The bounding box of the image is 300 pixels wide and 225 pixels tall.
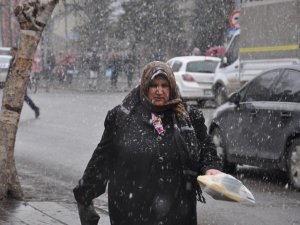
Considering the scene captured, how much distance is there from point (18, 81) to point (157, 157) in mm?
4302

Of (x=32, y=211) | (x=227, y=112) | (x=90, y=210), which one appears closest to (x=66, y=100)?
(x=227, y=112)

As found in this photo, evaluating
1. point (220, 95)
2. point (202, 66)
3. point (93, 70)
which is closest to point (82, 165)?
point (220, 95)

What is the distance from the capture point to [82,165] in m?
12.8

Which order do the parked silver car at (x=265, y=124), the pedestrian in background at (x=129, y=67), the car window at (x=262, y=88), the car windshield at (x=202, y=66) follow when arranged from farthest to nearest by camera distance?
the pedestrian in background at (x=129, y=67), the car windshield at (x=202, y=66), the car window at (x=262, y=88), the parked silver car at (x=265, y=124)

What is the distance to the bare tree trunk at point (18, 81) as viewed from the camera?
8.41 m

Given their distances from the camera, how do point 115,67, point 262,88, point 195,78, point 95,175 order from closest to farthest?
point 95,175 → point 262,88 → point 195,78 → point 115,67

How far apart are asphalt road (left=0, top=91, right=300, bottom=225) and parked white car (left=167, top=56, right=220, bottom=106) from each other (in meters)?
0.64

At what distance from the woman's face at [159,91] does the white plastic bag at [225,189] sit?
501 millimetres

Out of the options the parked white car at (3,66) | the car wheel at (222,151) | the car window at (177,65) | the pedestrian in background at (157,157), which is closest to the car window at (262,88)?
the car wheel at (222,151)

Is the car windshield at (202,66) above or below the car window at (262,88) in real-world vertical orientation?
below

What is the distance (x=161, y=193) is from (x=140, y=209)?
158mm

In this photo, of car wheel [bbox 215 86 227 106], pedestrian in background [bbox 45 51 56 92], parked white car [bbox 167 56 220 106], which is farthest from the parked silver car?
pedestrian in background [bbox 45 51 56 92]

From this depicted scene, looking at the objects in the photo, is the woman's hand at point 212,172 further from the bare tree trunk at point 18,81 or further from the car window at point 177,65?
the car window at point 177,65

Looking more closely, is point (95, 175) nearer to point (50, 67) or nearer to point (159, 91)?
point (159, 91)
